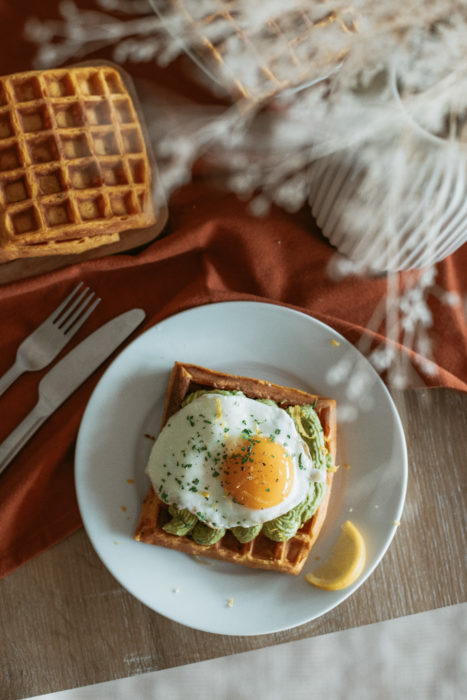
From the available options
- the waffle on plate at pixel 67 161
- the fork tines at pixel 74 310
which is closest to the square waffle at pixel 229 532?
the fork tines at pixel 74 310

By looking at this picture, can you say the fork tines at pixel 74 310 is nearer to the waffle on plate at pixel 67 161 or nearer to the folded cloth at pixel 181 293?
the folded cloth at pixel 181 293

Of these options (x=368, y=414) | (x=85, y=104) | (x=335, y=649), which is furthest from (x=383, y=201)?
(x=335, y=649)

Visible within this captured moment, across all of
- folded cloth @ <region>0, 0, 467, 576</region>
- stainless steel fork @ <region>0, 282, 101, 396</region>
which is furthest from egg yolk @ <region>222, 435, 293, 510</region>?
stainless steel fork @ <region>0, 282, 101, 396</region>

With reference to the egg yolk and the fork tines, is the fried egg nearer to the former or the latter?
the egg yolk

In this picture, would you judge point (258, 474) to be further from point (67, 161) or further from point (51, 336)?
point (67, 161)

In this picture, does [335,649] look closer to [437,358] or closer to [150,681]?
[150,681]

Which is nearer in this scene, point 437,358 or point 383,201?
point 383,201

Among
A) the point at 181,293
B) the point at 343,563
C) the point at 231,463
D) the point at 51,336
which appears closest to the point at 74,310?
the point at 51,336
